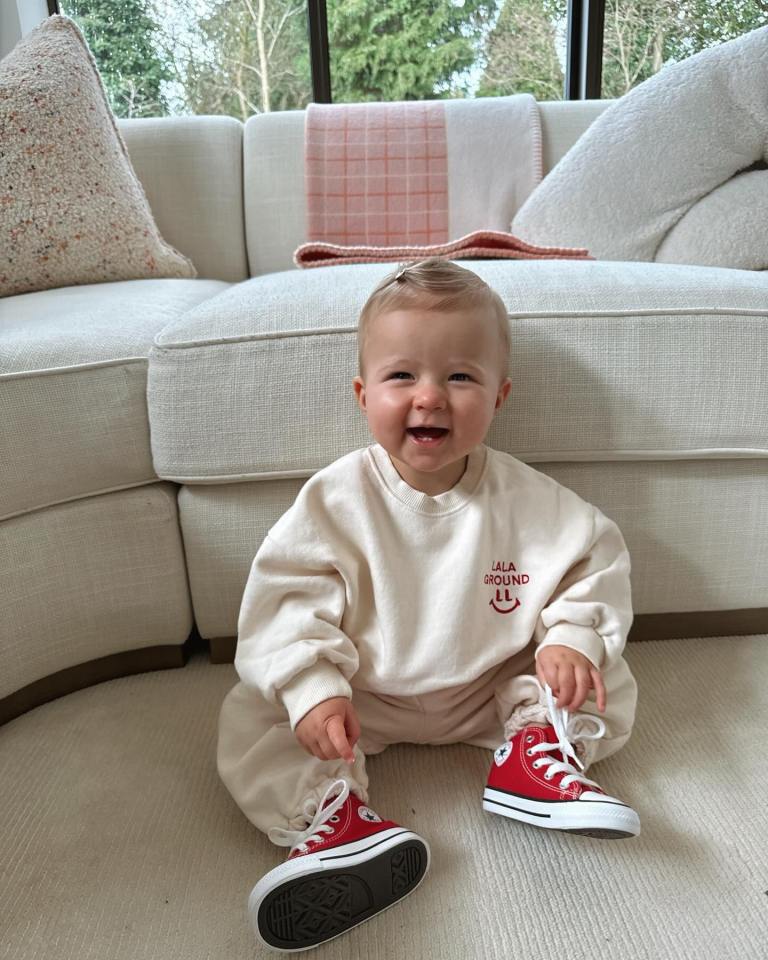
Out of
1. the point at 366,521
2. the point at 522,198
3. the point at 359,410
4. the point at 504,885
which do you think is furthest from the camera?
the point at 522,198

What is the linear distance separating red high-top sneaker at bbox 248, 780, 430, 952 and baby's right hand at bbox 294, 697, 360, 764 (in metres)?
0.05

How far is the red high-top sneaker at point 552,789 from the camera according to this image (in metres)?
0.70

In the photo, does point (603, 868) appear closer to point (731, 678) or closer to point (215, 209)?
point (731, 678)

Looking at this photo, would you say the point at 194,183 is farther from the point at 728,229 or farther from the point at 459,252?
the point at 728,229

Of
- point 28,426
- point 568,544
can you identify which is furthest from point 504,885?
point 28,426

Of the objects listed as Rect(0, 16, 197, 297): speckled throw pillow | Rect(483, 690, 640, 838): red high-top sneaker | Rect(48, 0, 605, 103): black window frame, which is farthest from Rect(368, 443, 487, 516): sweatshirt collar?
Rect(48, 0, 605, 103): black window frame

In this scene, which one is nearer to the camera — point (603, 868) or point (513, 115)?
point (603, 868)

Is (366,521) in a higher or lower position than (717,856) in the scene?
higher

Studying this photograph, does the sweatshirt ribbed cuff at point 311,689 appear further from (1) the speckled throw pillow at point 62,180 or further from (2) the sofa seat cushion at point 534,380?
(1) the speckled throw pillow at point 62,180

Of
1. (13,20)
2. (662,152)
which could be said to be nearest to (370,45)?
(13,20)

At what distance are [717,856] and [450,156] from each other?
1.42m

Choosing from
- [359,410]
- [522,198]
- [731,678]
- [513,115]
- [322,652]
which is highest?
[513,115]

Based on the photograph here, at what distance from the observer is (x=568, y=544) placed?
0.86m

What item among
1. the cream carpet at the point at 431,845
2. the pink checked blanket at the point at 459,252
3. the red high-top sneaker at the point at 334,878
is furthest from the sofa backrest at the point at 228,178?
the red high-top sneaker at the point at 334,878
